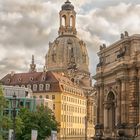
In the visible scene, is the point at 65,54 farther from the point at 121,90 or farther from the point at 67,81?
the point at 121,90

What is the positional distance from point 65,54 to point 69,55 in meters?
1.58

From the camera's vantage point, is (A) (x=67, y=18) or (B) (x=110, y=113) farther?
(A) (x=67, y=18)

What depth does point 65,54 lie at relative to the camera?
6727 inches

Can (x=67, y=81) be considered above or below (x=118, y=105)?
above

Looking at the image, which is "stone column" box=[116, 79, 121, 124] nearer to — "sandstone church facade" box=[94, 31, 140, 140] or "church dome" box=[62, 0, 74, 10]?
"sandstone church facade" box=[94, 31, 140, 140]

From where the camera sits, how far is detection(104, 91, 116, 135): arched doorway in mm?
75650

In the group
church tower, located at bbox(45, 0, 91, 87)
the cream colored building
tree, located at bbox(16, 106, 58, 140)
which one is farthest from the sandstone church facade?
church tower, located at bbox(45, 0, 91, 87)

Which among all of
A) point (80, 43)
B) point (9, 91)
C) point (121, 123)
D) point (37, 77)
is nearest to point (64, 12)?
point (80, 43)

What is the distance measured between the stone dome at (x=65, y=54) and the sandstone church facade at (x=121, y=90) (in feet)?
292

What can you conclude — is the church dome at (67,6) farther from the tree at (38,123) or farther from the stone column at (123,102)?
the stone column at (123,102)

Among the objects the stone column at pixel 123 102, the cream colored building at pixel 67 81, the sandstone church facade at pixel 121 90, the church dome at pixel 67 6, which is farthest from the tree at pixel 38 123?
the church dome at pixel 67 6

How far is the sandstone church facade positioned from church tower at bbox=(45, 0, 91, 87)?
8031 cm

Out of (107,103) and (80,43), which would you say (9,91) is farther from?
(80,43)

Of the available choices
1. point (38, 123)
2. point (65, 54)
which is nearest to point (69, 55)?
point (65, 54)
